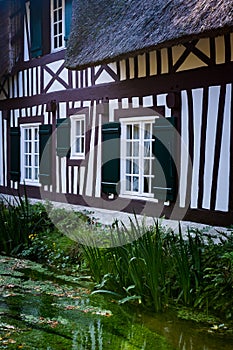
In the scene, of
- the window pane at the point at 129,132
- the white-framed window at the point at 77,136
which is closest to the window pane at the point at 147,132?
the window pane at the point at 129,132

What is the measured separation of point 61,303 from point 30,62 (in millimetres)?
6293

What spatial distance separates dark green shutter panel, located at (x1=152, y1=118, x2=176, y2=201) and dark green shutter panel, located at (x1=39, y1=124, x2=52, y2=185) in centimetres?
281

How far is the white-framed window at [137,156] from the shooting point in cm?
693

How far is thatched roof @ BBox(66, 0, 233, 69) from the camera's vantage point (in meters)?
5.25

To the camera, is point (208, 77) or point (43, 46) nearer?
point (208, 77)

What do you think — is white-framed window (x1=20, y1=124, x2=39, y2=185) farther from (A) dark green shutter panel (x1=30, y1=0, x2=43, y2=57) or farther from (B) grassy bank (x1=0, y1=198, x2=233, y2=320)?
(B) grassy bank (x1=0, y1=198, x2=233, y2=320)

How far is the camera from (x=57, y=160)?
8711 millimetres

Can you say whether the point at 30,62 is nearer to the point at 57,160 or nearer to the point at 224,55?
the point at 57,160

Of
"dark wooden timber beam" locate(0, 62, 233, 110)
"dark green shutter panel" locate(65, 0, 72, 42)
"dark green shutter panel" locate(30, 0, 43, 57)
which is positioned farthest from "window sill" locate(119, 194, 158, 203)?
"dark green shutter panel" locate(30, 0, 43, 57)

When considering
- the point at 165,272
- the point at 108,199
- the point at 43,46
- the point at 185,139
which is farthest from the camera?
the point at 43,46

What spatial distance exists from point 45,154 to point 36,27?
2603 millimetres

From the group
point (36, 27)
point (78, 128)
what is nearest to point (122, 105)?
point (78, 128)

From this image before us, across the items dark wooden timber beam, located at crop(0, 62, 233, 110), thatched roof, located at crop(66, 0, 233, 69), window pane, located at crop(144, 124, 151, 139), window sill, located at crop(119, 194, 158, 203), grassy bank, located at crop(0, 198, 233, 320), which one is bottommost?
grassy bank, located at crop(0, 198, 233, 320)

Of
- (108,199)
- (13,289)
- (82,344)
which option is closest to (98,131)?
(108,199)
